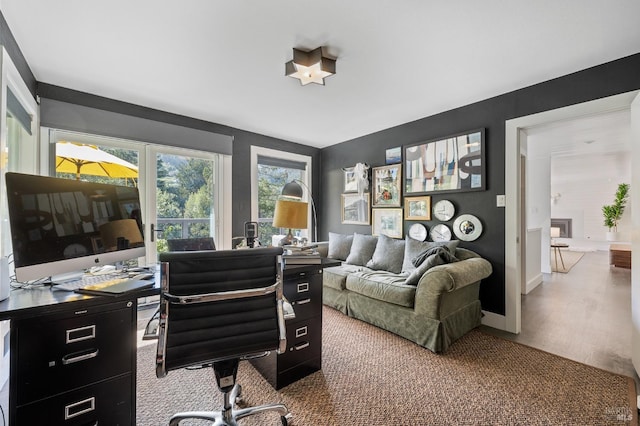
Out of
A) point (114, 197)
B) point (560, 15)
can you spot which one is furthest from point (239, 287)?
point (560, 15)

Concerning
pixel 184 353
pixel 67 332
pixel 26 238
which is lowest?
pixel 184 353

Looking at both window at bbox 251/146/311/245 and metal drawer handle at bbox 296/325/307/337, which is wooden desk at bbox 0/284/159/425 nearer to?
metal drawer handle at bbox 296/325/307/337

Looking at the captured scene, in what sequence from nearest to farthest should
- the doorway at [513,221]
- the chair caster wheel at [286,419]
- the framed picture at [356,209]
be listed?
the chair caster wheel at [286,419], the doorway at [513,221], the framed picture at [356,209]

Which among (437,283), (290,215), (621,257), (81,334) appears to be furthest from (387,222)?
(621,257)

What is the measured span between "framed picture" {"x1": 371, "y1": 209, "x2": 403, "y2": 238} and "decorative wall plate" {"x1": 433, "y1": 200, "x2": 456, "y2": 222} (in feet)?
1.71

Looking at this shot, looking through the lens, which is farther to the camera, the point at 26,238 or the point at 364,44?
the point at 364,44

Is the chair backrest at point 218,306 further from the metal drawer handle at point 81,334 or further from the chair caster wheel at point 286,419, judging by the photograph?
the chair caster wheel at point 286,419

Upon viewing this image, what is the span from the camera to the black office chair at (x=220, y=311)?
1206mm

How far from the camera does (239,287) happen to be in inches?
51.8

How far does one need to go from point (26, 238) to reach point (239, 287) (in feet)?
3.15

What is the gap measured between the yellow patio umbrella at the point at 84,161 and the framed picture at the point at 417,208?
3.41 metres

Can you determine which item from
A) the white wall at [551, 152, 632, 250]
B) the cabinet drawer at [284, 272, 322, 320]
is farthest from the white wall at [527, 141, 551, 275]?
the cabinet drawer at [284, 272, 322, 320]

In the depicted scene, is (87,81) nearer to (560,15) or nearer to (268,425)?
(268,425)

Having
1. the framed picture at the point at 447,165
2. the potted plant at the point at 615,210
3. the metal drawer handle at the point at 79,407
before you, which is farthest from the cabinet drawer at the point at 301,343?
the potted plant at the point at 615,210
